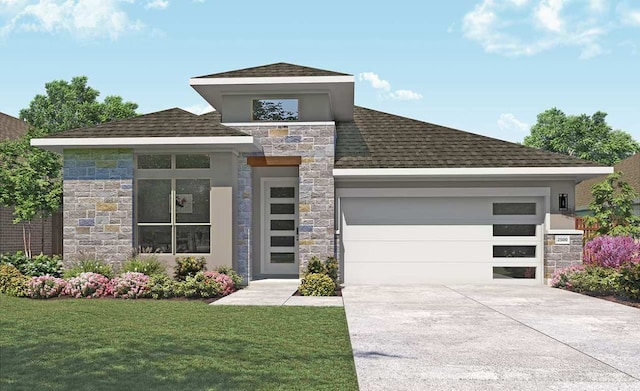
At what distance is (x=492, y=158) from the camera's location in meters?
16.5

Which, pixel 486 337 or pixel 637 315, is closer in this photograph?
pixel 486 337

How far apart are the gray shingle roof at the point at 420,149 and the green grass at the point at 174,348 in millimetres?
6538

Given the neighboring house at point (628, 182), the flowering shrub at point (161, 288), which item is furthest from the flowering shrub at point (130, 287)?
the neighboring house at point (628, 182)

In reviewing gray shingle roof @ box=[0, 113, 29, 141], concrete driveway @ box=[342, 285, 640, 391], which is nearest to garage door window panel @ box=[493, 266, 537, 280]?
concrete driveway @ box=[342, 285, 640, 391]

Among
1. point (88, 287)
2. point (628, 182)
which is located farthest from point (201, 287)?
point (628, 182)

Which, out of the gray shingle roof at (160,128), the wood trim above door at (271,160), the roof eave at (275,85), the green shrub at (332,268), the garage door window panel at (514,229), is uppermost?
the roof eave at (275,85)

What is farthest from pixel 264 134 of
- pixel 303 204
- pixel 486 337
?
pixel 486 337

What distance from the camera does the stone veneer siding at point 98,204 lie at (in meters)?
15.1

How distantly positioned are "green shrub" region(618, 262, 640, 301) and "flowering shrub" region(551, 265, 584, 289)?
1790 mm

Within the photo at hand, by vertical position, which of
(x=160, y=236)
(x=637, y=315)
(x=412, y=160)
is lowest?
(x=637, y=315)

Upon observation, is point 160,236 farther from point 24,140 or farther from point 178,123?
point 24,140

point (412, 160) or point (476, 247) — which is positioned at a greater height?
point (412, 160)

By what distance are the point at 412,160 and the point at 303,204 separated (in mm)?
3188

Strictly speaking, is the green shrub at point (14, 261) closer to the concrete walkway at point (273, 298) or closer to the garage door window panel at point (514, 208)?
the concrete walkway at point (273, 298)
